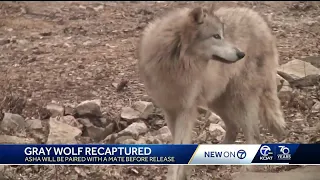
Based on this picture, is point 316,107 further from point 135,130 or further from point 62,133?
point 62,133

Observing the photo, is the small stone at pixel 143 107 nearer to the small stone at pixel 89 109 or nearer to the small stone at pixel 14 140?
the small stone at pixel 89 109

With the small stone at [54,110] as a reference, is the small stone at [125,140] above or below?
below

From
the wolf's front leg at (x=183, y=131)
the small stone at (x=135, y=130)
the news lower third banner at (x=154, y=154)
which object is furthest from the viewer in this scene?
the small stone at (x=135, y=130)

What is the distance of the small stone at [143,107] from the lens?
3.28m

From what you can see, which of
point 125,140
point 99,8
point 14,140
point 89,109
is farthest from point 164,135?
→ point 99,8

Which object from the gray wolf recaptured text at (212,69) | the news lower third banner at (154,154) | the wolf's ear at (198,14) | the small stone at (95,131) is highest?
the wolf's ear at (198,14)

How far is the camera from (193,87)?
9.78 ft

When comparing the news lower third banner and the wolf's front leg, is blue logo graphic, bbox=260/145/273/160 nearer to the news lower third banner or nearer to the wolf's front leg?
the news lower third banner

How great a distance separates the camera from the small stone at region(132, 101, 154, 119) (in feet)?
10.8

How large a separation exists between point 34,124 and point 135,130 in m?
0.62

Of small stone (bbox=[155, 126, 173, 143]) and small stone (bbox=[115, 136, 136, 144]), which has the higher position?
small stone (bbox=[115, 136, 136, 144])

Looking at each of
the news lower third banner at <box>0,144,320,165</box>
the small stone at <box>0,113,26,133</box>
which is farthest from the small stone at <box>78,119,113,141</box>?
the news lower third banner at <box>0,144,320,165</box>

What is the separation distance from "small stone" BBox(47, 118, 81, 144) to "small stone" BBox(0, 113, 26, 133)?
0.18 metres

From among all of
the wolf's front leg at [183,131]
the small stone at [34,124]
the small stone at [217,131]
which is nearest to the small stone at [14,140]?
the small stone at [34,124]
